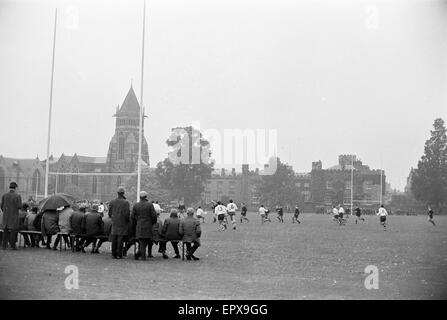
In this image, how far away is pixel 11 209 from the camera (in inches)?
642

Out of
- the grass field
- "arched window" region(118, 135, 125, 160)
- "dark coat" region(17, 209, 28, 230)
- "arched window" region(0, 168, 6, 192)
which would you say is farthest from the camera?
"arched window" region(118, 135, 125, 160)

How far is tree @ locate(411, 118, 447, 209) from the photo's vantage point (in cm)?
8719

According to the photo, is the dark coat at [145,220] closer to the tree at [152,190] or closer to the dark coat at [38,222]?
the dark coat at [38,222]

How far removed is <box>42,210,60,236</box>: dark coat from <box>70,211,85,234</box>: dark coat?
2.06 feet

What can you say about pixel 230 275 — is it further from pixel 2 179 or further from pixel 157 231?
pixel 2 179

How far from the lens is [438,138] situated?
89688 mm

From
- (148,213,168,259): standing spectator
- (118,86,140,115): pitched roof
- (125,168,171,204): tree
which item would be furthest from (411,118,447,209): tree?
(148,213,168,259): standing spectator

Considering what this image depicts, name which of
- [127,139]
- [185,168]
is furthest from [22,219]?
[127,139]

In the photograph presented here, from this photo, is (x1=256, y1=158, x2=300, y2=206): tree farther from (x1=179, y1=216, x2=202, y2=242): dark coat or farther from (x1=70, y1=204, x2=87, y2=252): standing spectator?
(x1=179, y1=216, x2=202, y2=242): dark coat

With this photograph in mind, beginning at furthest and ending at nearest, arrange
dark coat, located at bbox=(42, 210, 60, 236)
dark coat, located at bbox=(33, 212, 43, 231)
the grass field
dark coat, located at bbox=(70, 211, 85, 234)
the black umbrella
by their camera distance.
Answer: dark coat, located at bbox=(33, 212, 43, 231)
the black umbrella
dark coat, located at bbox=(42, 210, 60, 236)
dark coat, located at bbox=(70, 211, 85, 234)
the grass field

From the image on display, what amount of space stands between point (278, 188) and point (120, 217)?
99.0 metres

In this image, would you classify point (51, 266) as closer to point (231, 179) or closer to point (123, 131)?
point (123, 131)

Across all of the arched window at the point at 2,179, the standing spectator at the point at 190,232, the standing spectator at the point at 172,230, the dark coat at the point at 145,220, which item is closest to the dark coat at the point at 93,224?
the dark coat at the point at 145,220
